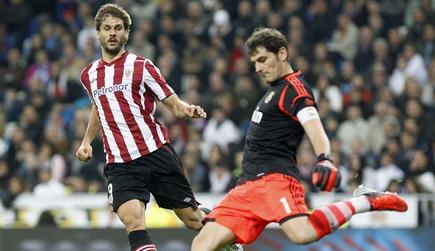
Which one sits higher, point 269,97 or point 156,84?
point 156,84

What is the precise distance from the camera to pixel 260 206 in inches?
340

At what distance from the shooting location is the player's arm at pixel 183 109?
9047mm

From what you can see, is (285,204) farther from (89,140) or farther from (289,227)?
(89,140)

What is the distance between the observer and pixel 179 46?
→ 19.9m

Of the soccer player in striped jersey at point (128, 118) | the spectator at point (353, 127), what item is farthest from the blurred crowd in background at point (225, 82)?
the soccer player in striped jersey at point (128, 118)

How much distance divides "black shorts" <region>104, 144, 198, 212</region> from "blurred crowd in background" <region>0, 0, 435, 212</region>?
18.6 feet

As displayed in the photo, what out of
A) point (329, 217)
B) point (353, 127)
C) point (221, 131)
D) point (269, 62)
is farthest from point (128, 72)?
point (221, 131)

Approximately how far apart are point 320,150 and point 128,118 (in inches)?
71.6

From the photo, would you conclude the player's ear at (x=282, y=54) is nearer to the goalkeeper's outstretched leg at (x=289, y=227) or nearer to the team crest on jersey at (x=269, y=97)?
the team crest on jersey at (x=269, y=97)

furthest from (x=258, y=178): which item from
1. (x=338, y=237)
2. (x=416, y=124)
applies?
(x=416, y=124)

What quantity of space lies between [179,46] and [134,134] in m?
10.5

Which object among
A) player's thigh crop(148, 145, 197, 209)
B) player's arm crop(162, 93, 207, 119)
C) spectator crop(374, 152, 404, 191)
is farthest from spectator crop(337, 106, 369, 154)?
player's arm crop(162, 93, 207, 119)

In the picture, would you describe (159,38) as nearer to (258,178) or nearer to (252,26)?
(252,26)

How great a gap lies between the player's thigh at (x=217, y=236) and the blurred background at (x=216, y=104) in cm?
514
